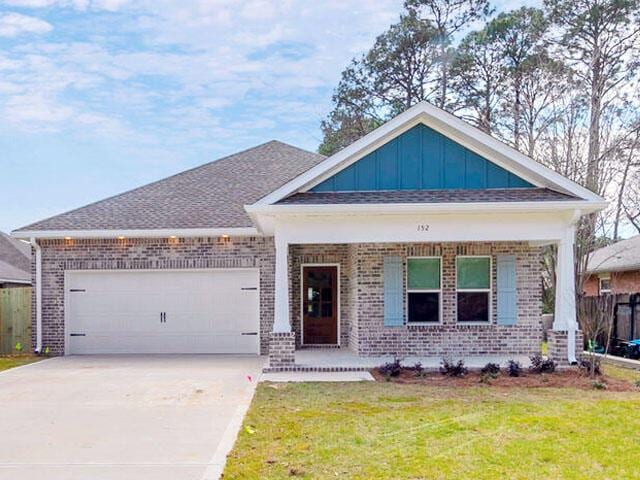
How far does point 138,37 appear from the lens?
1623 cm

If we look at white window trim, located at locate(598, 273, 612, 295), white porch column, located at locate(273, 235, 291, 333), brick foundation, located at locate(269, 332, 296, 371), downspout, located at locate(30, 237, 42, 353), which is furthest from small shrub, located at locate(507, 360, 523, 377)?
white window trim, located at locate(598, 273, 612, 295)

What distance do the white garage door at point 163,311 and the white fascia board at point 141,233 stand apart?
98 cm

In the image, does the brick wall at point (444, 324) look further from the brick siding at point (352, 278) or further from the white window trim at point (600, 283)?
the white window trim at point (600, 283)

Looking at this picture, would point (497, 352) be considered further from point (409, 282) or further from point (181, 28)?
point (181, 28)

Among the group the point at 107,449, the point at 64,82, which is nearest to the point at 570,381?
the point at 107,449

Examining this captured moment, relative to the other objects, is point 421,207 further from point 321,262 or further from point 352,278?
point 321,262

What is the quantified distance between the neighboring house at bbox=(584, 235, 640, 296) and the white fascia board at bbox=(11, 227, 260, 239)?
40.4 ft

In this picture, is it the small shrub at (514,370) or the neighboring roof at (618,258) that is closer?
the small shrub at (514,370)

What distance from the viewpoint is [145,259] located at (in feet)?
45.5

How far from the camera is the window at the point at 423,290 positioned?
41.7ft

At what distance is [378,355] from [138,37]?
436 inches

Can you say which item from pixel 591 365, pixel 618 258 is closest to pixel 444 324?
pixel 591 365

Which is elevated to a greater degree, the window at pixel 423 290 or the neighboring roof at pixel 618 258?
the neighboring roof at pixel 618 258

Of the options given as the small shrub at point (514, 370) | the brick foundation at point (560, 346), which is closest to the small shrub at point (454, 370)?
the small shrub at point (514, 370)
